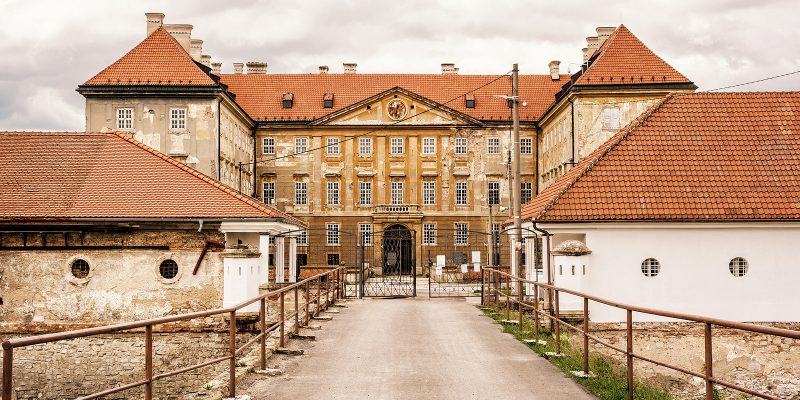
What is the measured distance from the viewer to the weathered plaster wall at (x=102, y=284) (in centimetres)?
2059

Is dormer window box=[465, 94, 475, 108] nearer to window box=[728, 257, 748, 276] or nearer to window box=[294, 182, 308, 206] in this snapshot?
window box=[294, 182, 308, 206]

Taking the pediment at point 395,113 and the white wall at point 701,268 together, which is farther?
the pediment at point 395,113

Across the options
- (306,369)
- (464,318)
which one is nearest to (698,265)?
(464,318)

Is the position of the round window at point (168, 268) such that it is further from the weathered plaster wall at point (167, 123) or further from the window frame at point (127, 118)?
the window frame at point (127, 118)

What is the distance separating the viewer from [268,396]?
9.76m

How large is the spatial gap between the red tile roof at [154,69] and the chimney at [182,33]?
4.26 m

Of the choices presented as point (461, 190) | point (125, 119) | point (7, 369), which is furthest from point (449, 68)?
point (7, 369)

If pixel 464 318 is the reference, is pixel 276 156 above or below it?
above

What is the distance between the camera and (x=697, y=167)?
69.8ft

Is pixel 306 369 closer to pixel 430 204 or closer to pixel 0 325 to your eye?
pixel 0 325

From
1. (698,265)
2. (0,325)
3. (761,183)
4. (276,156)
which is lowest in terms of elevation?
(0,325)

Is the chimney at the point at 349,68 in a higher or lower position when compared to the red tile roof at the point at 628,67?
higher

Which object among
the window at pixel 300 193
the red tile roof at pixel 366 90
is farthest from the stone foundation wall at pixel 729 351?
the window at pixel 300 193

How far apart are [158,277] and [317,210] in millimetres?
32518
